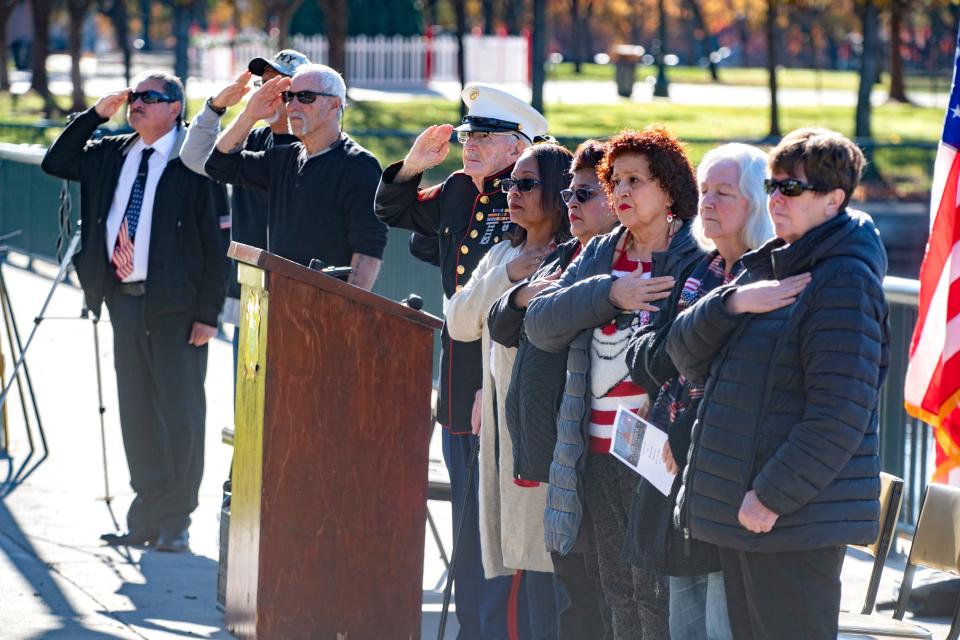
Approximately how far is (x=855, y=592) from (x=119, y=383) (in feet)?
11.5

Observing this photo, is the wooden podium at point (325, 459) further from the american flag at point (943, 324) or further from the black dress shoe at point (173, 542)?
the american flag at point (943, 324)

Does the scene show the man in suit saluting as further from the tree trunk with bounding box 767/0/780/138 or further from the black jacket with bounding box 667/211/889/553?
the tree trunk with bounding box 767/0/780/138

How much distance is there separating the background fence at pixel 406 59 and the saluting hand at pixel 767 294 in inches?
1614

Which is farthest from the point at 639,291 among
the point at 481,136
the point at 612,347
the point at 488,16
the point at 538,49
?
the point at 488,16

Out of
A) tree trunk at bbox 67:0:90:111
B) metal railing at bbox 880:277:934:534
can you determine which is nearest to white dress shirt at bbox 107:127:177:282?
metal railing at bbox 880:277:934:534

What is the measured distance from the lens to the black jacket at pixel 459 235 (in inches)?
247

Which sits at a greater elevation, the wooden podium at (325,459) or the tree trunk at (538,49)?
the tree trunk at (538,49)

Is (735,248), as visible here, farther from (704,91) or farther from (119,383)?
(704,91)

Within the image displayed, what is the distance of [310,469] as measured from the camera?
19.0 feet

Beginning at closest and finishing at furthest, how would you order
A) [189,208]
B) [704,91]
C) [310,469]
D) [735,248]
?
1. [735,248]
2. [310,469]
3. [189,208]
4. [704,91]

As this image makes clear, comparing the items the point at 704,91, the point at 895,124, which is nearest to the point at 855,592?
the point at 895,124

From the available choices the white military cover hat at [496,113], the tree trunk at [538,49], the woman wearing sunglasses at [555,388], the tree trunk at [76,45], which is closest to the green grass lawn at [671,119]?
the tree trunk at [538,49]

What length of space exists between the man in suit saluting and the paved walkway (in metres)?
0.30

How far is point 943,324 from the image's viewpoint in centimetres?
708
